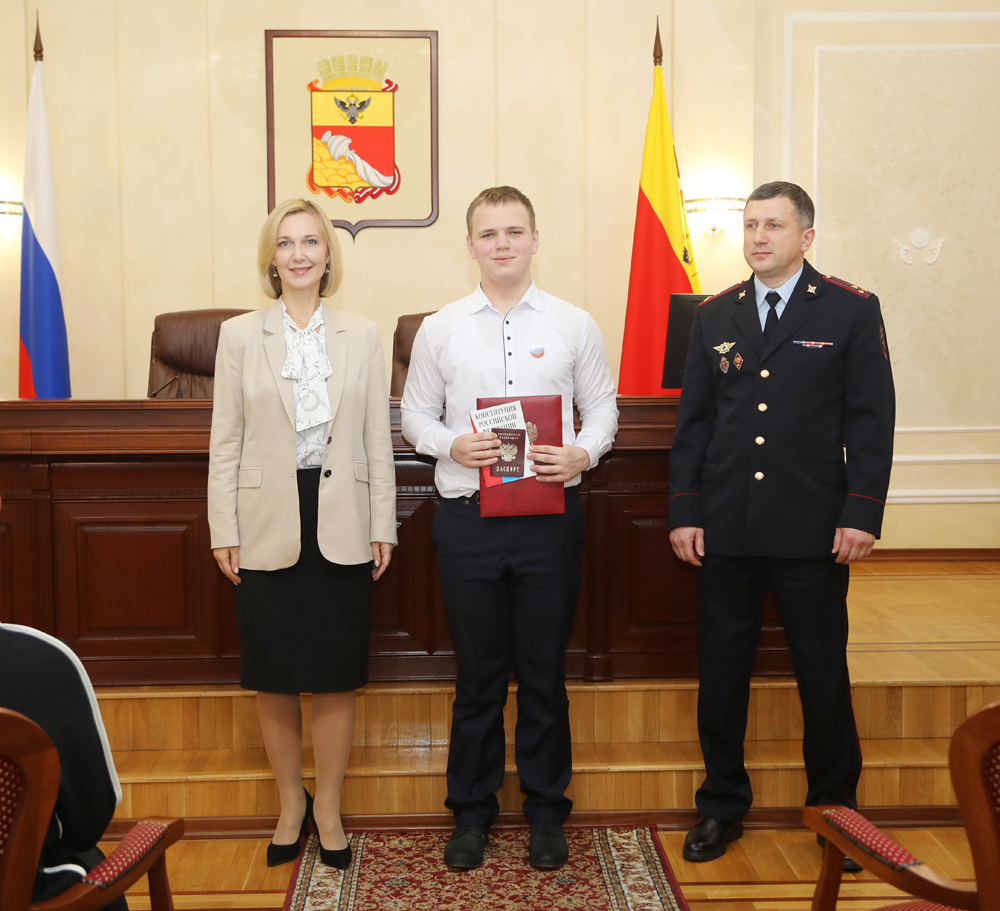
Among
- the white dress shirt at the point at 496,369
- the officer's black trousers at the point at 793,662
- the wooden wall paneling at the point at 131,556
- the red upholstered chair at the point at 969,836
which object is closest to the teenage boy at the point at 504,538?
the white dress shirt at the point at 496,369

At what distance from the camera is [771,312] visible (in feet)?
7.39

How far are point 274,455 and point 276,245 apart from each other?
1.66 feet

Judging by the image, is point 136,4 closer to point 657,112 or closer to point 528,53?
point 528,53

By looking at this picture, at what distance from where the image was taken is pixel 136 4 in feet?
15.8

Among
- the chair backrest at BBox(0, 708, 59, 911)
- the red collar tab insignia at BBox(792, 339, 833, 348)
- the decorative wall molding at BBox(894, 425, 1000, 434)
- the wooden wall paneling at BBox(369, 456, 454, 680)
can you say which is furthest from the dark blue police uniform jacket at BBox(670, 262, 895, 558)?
the decorative wall molding at BBox(894, 425, 1000, 434)

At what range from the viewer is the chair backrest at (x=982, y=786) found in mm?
955

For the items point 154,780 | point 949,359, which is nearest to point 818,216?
point 949,359

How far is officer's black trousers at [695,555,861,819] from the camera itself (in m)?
2.21

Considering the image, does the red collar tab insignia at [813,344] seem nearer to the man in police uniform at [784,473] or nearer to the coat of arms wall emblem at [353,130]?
the man in police uniform at [784,473]

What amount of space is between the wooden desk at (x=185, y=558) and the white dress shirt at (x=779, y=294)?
1.70ft

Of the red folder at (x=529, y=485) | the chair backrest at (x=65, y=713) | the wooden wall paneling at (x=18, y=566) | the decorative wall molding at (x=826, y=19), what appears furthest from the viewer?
the decorative wall molding at (x=826, y=19)

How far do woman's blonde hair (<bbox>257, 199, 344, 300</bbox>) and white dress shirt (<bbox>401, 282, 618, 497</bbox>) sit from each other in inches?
10.4

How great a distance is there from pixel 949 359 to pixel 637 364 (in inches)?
75.4

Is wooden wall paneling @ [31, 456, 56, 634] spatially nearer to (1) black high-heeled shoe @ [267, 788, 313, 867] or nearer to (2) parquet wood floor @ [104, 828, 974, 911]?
(2) parquet wood floor @ [104, 828, 974, 911]
